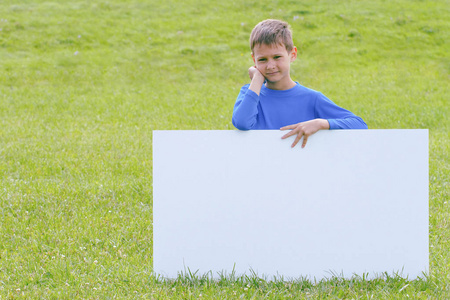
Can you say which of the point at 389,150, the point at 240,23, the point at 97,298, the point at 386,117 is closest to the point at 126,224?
the point at 97,298

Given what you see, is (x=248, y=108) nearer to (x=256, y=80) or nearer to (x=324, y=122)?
(x=256, y=80)

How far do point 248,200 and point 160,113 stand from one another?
6.81 metres

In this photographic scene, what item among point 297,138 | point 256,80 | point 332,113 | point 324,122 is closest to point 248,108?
point 256,80

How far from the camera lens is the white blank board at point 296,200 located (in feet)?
10.4

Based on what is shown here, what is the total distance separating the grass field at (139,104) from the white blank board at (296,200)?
0.55 feet

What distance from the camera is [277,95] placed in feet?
11.4

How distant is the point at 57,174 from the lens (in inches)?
241

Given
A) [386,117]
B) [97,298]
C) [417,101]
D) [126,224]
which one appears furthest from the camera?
[417,101]

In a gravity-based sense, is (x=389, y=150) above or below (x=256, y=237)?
above

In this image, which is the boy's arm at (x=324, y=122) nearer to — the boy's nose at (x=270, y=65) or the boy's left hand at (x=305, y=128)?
the boy's left hand at (x=305, y=128)

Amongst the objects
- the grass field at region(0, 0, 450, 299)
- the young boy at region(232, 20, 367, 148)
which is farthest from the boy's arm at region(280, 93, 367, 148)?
the grass field at region(0, 0, 450, 299)

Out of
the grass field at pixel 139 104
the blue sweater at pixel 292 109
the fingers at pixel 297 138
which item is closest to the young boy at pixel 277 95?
the blue sweater at pixel 292 109

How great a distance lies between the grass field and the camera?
3.42m

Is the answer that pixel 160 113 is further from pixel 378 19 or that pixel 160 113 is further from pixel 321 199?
pixel 378 19
